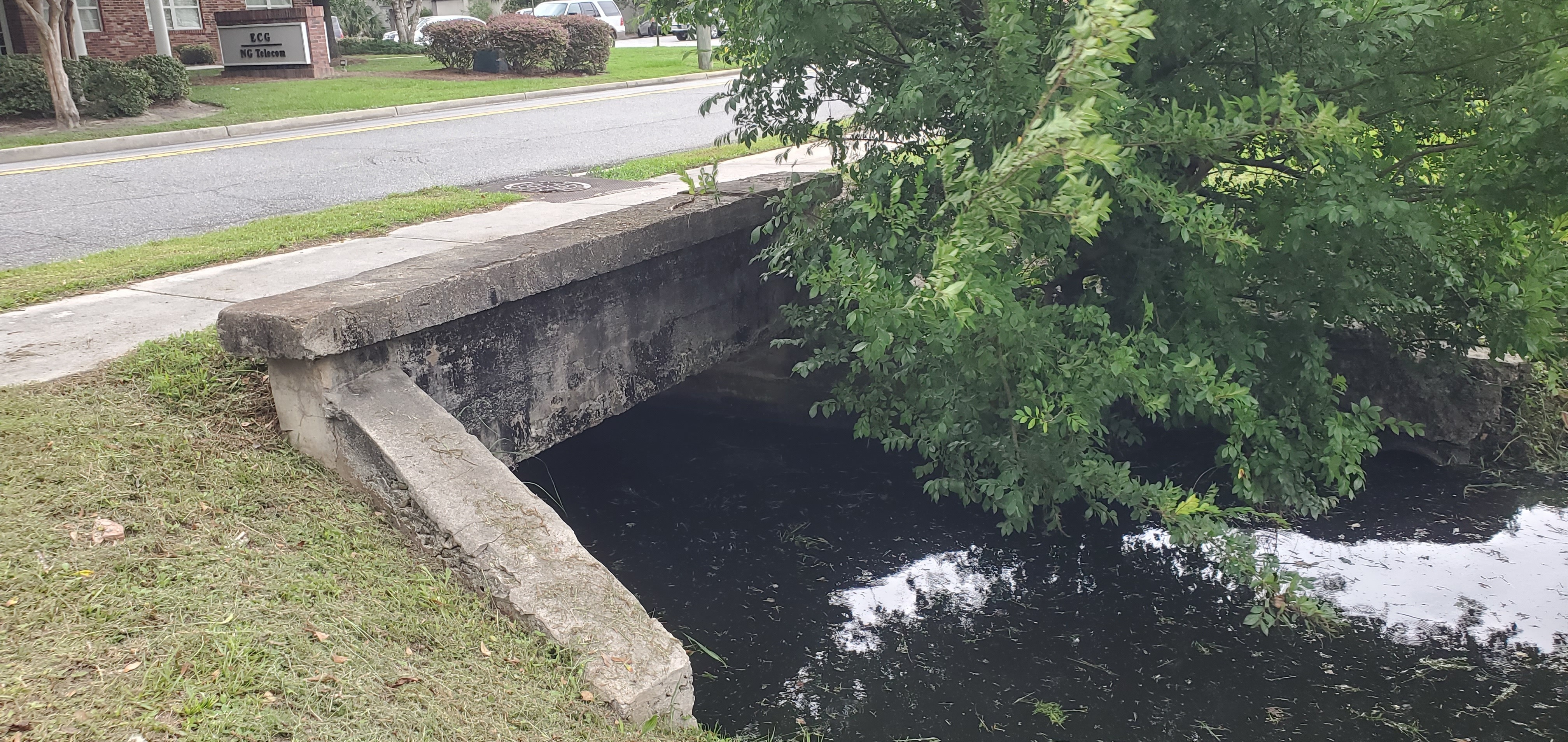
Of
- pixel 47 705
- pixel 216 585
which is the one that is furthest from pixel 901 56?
pixel 47 705

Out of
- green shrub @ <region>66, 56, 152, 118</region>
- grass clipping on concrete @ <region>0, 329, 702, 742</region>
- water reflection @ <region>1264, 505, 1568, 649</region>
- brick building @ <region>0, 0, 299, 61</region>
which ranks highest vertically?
brick building @ <region>0, 0, 299, 61</region>

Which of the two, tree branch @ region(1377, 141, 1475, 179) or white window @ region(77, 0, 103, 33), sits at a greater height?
white window @ region(77, 0, 103, 33)

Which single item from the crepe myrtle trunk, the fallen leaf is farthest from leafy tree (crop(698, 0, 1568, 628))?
the crepe myrtle trunk

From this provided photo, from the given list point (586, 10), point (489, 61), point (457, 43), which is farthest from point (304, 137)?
point (586, 10)

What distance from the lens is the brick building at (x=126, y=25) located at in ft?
69.7

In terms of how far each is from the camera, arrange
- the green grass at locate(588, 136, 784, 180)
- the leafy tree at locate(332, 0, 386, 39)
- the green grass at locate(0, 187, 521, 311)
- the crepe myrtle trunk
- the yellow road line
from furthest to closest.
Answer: the leafy tree at locate(332, 0, 386, 39), the crepe myrtle trunk, the yellow road line, the green grass at locate(588, 136, 784, 180), the green grass at locate(0, 187, 521, 311)

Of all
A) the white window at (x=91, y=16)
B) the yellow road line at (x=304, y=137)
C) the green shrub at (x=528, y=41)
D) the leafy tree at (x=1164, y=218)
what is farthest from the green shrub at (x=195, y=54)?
the leafy tree at (x=1164, y=218)

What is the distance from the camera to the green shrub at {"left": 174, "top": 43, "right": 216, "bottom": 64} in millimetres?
23984

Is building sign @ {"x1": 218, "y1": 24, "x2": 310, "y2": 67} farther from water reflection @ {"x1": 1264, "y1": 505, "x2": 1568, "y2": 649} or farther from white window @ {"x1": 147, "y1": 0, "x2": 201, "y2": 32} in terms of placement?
water reflection @ {"x1": 1264, "y1": 505, "x2": 1568, "y2": 649}

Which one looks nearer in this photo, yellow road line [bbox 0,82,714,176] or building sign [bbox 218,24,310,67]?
yellow road line [bbox 0,82,714,176]

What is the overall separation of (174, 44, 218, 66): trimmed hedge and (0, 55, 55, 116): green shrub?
8.26 m

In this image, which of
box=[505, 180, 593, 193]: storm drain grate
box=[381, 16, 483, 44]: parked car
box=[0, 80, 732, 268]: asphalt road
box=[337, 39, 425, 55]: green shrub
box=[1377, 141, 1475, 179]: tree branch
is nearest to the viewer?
box=[1377, 141, 1475, 179]: tree branch

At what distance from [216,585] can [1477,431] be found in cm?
684

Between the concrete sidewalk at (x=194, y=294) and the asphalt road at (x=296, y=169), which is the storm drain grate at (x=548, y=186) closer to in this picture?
the asphalt road at (x=296, y=169)
